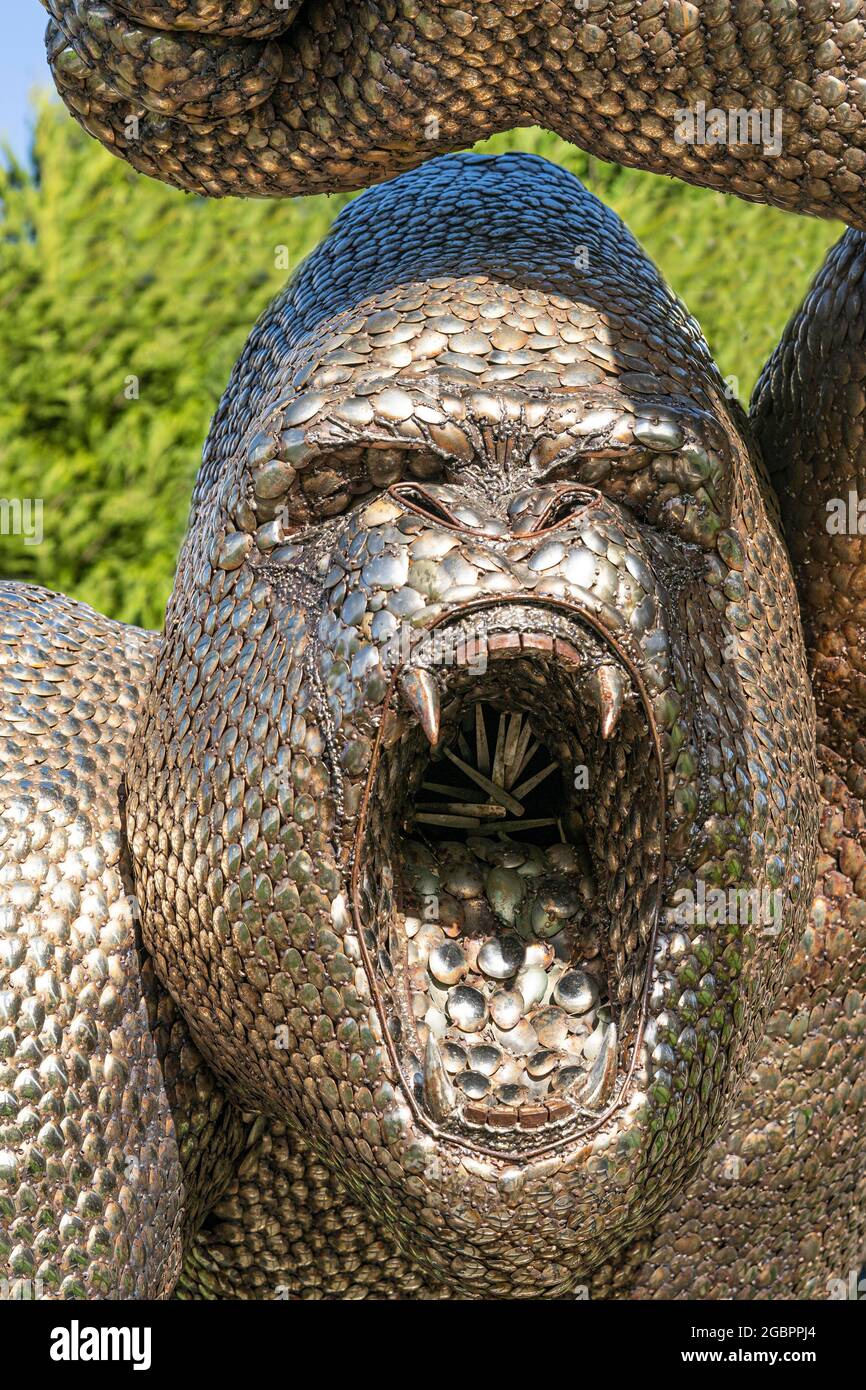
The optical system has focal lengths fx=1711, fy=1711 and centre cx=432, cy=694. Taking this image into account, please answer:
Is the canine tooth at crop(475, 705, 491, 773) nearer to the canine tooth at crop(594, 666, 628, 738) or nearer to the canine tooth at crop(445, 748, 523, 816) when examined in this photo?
the canine tooth at crop(445, 748, 523, 816)

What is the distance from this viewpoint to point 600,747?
1.05 m

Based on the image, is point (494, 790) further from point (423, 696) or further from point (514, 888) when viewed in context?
point (423, 696)

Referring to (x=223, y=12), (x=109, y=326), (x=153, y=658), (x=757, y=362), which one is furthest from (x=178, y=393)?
(x=223, y=12)

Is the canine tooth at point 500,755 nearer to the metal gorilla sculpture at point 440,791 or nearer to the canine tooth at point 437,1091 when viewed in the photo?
the metal gorilla sculpture at point 440,791

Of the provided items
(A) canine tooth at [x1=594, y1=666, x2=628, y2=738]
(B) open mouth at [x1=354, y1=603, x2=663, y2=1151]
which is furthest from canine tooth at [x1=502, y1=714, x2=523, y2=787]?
(A) canine tooth at [x1=594, y1=666, x2=628, y2=738]

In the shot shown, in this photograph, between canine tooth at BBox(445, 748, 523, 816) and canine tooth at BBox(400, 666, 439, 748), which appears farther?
canine tooth at BBox(445, 748, 523, 816)

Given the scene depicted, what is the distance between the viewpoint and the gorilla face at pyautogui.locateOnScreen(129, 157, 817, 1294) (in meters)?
1.00

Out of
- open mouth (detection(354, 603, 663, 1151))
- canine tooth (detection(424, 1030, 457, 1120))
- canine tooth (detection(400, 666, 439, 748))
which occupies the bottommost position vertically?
canine tooth (detection(424, 1030, 457, 1120))

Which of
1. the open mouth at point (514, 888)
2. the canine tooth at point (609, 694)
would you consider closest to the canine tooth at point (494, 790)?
the open mouth at point (514, 888)

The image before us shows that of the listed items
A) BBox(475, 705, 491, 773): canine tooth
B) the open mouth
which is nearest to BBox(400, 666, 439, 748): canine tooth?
the open mouth

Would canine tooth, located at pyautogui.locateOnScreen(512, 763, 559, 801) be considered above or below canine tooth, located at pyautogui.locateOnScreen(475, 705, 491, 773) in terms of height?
below

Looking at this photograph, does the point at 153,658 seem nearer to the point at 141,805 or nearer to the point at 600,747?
the point at 141,805

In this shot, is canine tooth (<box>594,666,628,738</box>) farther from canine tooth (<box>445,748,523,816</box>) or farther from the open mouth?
canine tooth (<box>445,748,523,816</box>)
